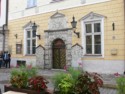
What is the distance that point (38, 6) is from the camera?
21.3 metres

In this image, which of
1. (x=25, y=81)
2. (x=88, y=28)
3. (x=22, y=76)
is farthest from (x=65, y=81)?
(x=88, y=28)

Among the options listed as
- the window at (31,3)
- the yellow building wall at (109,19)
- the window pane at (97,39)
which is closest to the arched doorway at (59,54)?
the yellow building wall at (109,19)

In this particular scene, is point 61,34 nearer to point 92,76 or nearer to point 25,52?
point 25,52

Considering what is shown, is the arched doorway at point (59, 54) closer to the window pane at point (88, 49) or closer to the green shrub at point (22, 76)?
the window pane at point (88, 49)

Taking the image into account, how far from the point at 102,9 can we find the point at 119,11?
1.23 metres

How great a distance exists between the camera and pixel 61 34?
19.5m

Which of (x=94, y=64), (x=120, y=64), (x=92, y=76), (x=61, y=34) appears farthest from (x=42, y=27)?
(x=92, y=76)

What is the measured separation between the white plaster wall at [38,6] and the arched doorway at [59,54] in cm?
237

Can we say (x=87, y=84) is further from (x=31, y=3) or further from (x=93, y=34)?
(x=31, y=3)

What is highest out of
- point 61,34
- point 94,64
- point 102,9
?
point 102,9

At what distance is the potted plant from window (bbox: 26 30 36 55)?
14360 millimetres

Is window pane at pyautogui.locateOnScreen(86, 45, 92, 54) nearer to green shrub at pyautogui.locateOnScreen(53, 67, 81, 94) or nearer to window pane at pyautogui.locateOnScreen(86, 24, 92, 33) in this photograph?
window pane at pyautogui.locateOnScreen(86, 24, 92, 33)

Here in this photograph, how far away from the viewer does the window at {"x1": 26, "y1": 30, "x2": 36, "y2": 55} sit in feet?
71.3

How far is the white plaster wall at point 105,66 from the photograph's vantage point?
16.1m
